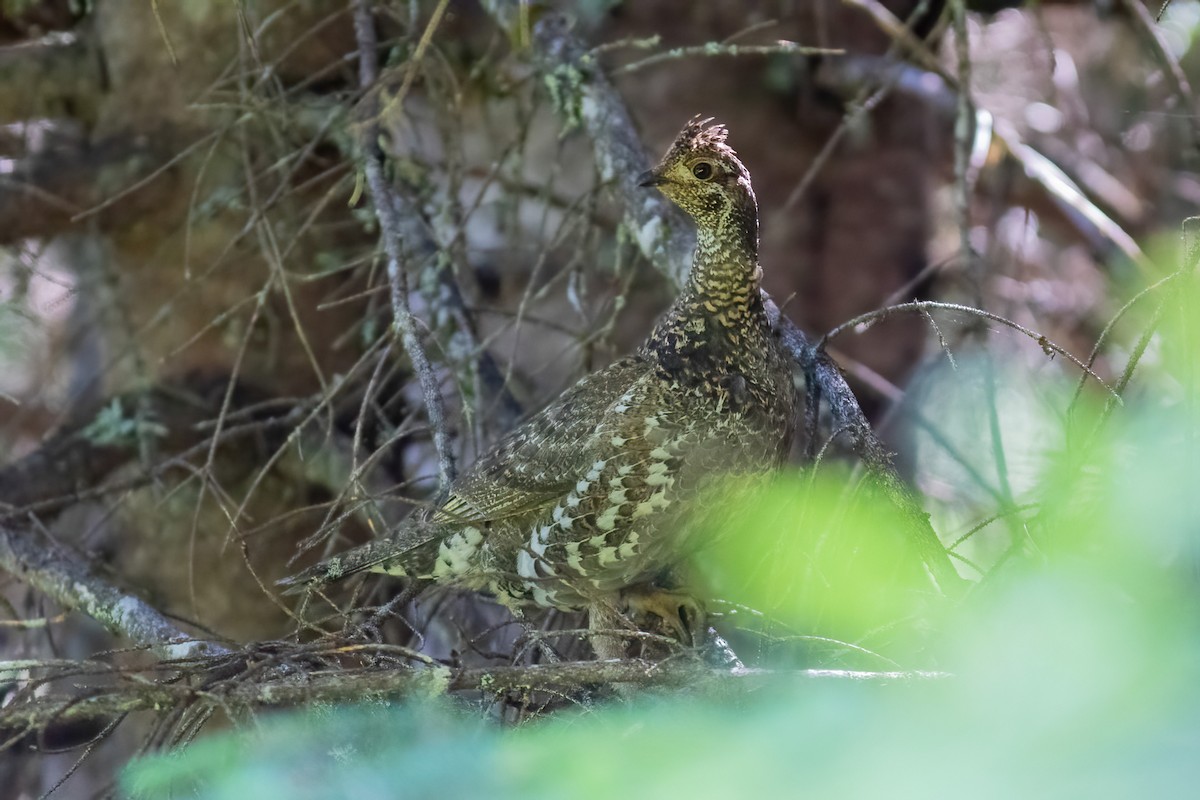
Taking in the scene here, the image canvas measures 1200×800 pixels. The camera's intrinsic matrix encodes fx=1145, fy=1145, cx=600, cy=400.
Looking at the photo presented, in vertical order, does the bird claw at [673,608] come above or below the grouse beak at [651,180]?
below

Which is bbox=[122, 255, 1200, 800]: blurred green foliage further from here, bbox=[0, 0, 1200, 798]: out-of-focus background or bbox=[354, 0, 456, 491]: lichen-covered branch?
bbox=[354, 0, 456, 491]: lichen-covered branch

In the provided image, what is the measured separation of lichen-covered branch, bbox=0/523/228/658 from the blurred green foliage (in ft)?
3.15

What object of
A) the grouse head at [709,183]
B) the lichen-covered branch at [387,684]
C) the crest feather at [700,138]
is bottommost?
the lichen-covered branch at [387,684]

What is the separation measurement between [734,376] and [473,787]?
5.65ft

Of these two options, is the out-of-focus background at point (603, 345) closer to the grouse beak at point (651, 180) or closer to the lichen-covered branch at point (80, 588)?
the lichen-covered branch at point (80, 588)

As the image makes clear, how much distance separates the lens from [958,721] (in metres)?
0.99

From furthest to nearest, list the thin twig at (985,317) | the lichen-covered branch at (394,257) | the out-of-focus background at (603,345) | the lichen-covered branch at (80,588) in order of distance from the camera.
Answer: the lichen-covered branch at (80,588) < the lichen-covered branch at (394,257) < the thin twig at (985,317) < the out-of-focus background at (603,345)

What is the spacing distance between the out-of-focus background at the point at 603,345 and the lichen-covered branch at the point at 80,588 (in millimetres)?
97

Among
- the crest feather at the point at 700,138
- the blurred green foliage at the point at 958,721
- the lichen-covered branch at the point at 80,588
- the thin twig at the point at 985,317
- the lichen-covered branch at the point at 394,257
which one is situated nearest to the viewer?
the blurred green foliage at the point at 958,721

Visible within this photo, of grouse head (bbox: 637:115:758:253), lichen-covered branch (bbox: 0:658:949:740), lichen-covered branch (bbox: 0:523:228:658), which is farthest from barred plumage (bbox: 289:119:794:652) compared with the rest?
lichen-covered branch (bbox: 0:658:949:740)

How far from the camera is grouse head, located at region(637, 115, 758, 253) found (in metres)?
2.82

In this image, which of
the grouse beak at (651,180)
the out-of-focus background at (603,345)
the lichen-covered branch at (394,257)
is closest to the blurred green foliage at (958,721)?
the out-of-focus background at (603,345)

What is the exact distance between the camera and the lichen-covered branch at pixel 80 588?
2.95 metres

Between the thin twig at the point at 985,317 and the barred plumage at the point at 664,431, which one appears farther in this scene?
the barred plumage at the point at 664,431
